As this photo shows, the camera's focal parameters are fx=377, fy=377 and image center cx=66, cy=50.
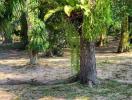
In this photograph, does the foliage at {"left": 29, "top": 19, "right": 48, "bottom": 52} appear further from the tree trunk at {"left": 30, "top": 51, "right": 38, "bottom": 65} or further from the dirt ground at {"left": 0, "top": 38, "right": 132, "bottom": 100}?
the dirt ground at {"left": 0, "top": 38, "right": 132, "bottom": 100}

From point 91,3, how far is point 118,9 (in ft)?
12.4

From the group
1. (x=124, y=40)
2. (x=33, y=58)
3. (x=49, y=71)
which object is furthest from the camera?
(x=124, y=40)

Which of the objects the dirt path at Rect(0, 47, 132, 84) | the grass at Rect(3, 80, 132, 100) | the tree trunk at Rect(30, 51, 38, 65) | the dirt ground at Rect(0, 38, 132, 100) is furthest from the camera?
the tree trunk at Rect(30, 51, 38, 65)

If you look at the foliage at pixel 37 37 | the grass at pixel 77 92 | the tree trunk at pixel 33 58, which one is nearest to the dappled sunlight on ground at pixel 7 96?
the grass at pixel 77 92

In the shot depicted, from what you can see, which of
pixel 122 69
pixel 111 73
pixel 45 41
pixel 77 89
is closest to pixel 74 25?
pixel 77 89

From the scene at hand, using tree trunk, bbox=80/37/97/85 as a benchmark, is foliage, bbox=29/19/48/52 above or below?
above

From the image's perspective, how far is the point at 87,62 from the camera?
462 inches

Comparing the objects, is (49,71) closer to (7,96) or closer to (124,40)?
(7,96)

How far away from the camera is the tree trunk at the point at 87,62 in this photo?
11.7m

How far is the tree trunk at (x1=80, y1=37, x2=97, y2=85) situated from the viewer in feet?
38.3

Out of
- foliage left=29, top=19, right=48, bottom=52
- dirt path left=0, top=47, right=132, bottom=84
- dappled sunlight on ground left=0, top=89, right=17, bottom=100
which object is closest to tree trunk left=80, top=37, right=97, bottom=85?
dirt path left=0, top=47, right=132, bottom=84

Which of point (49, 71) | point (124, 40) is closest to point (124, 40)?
point (124, 40)

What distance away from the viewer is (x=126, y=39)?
2108 cm

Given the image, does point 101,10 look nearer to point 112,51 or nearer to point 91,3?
point 91,3
